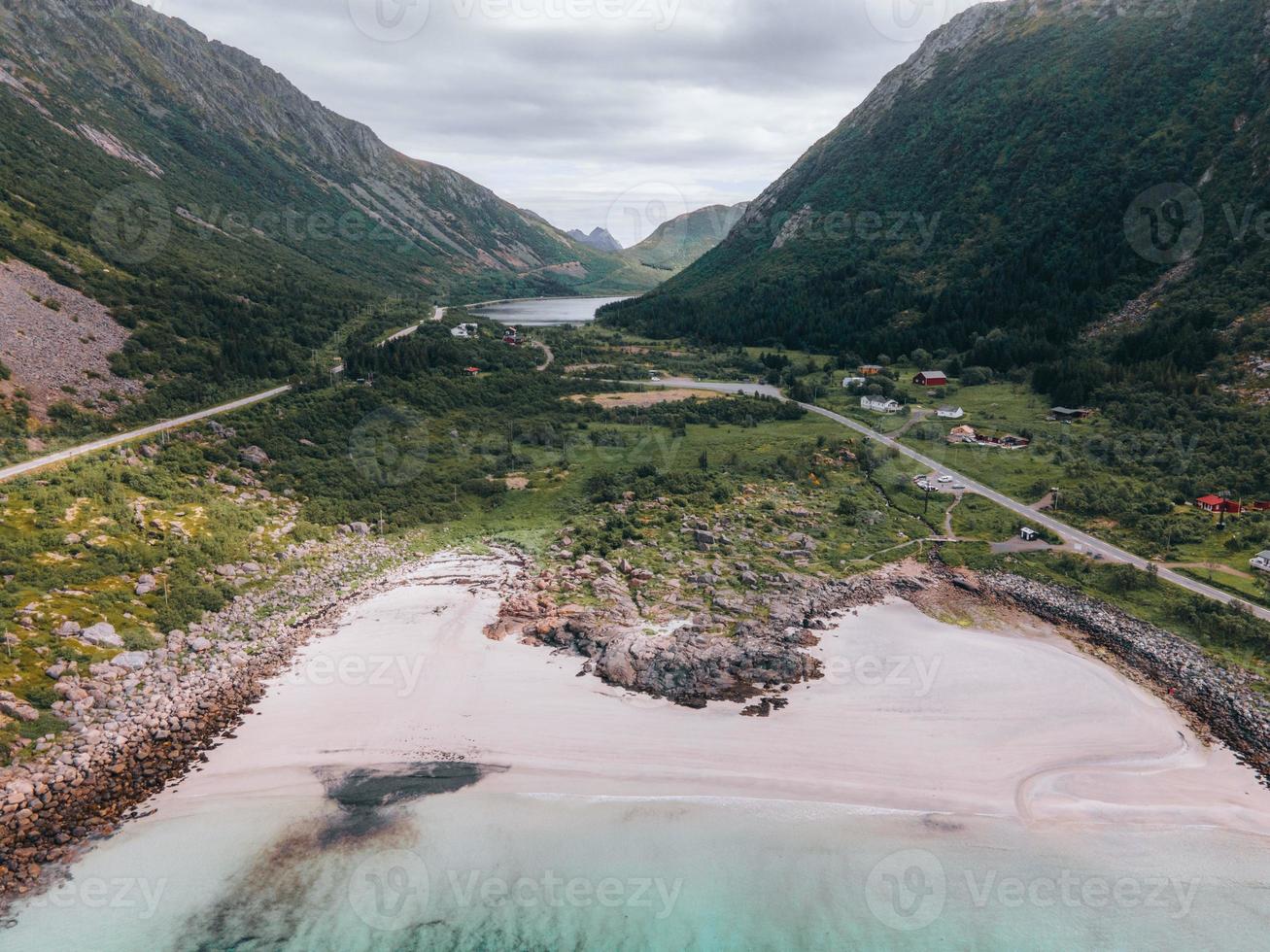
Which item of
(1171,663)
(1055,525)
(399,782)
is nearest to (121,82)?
(399,782)

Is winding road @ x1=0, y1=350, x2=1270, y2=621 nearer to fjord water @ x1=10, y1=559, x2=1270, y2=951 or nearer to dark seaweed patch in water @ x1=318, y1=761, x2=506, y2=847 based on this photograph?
fjord water @ x1=10, y1=559, x2=1270, y2=951

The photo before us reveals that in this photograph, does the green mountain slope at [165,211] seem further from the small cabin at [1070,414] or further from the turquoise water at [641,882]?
the small cabin at [1070,414]

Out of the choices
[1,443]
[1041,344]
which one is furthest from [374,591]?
[1041,344]

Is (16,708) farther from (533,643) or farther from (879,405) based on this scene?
(879,405)

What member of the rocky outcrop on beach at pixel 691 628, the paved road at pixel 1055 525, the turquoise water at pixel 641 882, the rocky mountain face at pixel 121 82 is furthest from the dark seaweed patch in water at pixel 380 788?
the rocky mountain face at pixel 121 82

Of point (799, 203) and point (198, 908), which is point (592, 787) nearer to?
point (198, 908)

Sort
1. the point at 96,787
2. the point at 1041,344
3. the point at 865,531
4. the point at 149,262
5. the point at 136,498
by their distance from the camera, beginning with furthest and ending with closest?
the point at 1041,344 → the point at 149,262 → the point at 865,531 → the point at 136,498 → the point at 96,787

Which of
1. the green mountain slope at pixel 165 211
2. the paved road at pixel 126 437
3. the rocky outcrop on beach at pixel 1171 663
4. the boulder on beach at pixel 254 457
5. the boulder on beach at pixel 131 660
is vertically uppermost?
the green mountain slope at pixel 165 211
